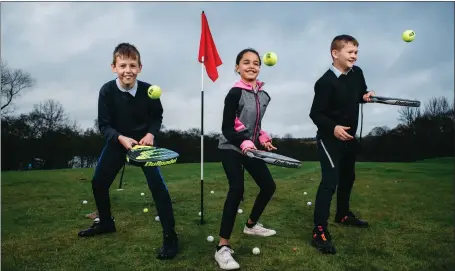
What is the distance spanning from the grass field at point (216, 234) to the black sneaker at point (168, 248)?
0.09 metres

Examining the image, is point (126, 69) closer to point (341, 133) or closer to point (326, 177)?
point (341, 133)

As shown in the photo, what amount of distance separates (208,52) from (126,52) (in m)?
2.14

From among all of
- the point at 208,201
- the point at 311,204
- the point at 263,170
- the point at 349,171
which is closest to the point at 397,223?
the point at 349,171

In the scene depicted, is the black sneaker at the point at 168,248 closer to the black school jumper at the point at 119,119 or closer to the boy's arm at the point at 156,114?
the black school jumper at the point at 119,119

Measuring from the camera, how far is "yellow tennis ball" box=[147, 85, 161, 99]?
5035 mm

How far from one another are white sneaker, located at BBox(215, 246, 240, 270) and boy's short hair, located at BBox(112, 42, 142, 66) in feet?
9.39

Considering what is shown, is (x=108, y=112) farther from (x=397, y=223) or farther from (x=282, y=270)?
(x=397, y=223)

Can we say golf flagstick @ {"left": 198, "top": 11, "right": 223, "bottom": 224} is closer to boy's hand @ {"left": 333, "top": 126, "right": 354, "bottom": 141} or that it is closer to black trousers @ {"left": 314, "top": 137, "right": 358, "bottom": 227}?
black trousers @ {"left": 314, "top": 137, "right": 358, "bottom": 227}

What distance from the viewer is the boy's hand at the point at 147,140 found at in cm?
479

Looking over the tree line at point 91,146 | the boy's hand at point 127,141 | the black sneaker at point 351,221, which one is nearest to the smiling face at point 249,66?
the boy's hand at point 127,141

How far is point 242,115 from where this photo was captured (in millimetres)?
4664

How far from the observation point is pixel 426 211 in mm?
6914

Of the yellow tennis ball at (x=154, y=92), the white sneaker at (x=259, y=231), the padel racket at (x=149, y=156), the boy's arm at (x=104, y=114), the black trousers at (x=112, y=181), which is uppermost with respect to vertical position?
the yellow tennis ball at (x=154, y=92)

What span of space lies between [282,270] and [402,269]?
54.1 inches
